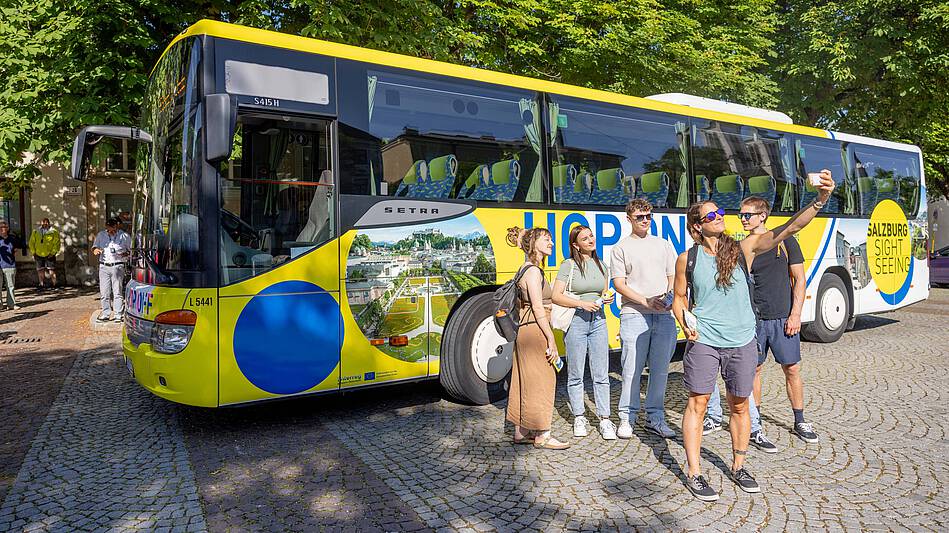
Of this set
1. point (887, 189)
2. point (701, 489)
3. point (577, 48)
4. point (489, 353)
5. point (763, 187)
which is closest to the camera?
point (701, 489)

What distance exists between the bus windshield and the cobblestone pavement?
1.43 m

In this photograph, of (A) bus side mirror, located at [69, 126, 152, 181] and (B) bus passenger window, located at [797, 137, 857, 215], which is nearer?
(A) bus side mirror, located at [69, 126, 152, 181]

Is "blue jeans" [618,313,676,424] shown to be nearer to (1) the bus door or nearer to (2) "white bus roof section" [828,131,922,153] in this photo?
Answer: (1) the bus door

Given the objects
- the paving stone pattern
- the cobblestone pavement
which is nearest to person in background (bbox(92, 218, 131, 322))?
the paving stone pattern

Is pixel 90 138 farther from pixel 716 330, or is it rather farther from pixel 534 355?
pixel 716 330

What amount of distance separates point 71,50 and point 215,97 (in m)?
7.38

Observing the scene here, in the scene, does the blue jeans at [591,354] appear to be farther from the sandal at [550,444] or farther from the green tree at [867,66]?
the green tree at [867,66]

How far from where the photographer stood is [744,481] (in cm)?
427

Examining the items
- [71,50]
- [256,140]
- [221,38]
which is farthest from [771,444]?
[71,50]

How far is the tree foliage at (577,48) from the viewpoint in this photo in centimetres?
1057

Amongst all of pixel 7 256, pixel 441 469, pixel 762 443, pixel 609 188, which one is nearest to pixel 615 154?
pixel 609 188

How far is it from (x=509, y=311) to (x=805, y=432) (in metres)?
2.50

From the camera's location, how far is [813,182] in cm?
401

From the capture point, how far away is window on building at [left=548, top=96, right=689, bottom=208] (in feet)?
23.2
